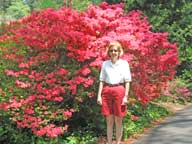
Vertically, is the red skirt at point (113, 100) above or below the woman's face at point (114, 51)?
below

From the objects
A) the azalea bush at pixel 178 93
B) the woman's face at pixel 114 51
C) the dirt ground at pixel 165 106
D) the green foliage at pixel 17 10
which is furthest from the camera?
the green foliage at pixel 17 10

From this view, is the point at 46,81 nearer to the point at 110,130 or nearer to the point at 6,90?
the point at 6,90

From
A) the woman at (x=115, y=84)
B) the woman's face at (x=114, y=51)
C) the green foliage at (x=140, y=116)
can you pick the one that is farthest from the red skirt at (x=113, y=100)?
the green foliage at (x=140, y=116)

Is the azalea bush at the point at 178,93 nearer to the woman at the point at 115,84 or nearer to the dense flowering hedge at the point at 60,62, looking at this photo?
the dense flowering hedge at the point at 60,62

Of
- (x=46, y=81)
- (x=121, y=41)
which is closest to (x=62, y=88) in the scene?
(x=46, y=81)

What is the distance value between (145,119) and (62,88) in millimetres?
3624

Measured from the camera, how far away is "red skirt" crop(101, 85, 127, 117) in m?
6.96

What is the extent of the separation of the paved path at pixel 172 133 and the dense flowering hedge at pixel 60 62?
31.1 inches

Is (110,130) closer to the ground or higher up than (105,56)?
closer to the ground

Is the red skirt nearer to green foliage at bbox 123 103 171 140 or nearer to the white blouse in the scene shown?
the white blouse

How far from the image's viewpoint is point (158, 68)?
10180 mm

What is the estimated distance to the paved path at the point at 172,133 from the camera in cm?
841

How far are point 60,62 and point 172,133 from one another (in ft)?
8.53

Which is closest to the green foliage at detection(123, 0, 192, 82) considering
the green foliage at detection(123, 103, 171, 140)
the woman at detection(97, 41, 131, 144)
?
the green foliage at detection(123, 103, 171, 140)
